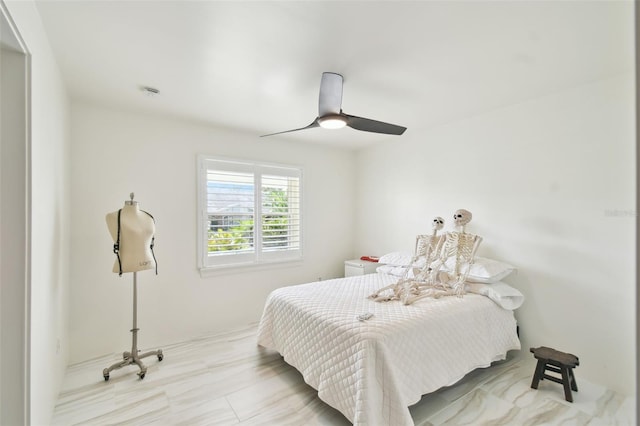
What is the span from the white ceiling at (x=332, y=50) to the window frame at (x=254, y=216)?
81 centimetres

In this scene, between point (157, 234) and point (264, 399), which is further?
point (157, 234)

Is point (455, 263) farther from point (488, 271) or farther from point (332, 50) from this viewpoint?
point (332, 50)

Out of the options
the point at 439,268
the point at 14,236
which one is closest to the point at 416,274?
the point at 439,268

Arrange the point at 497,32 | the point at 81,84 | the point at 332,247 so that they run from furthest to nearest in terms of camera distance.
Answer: the point at 332,247 < the point at 81,84 < the point at 497,32

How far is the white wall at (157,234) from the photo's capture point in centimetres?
271

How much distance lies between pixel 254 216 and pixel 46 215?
6.93 ft

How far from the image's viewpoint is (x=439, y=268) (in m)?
2.83

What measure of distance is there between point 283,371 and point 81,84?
9.54 feet

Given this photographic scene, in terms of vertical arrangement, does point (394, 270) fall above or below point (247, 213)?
below

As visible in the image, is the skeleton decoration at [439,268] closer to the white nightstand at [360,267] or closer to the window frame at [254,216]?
the white nightstand at [360,267]

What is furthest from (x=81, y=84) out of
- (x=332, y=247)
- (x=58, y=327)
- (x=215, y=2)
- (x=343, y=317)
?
(x=332, y=247)

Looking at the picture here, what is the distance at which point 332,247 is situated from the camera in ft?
14.7

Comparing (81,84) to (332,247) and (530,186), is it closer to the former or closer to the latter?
(332,247)

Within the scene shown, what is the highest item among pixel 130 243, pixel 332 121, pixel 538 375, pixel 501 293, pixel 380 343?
pixel 332 121
